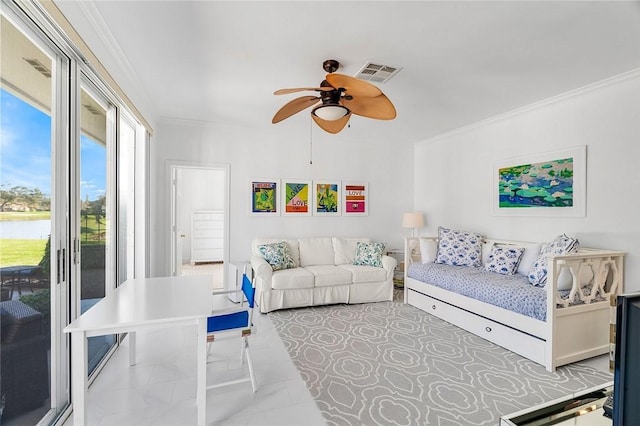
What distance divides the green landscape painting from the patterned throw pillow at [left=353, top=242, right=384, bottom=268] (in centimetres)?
175

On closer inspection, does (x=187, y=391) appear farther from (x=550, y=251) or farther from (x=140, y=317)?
(x=550, y=251)

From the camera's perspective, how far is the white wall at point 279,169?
4.45 metres

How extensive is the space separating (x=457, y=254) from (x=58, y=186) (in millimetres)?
4142

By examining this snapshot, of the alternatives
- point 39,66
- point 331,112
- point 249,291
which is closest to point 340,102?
point 331,112

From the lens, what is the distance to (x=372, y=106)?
2568mm

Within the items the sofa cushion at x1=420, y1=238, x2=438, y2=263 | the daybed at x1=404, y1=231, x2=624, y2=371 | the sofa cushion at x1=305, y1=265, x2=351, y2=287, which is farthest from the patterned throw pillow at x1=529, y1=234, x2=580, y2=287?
the sofa cushion at x1=305, y1=265, x2=351, y2=287

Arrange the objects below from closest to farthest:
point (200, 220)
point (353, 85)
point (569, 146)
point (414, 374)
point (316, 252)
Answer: point (353, 85)
point (414, 374)
point (569, 146)
point (316, 252)
point (200, 220)

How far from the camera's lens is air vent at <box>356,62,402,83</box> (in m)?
2.77

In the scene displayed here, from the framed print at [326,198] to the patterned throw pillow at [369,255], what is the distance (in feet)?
2.71

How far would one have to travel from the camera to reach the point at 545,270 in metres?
3.01

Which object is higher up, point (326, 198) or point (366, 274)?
point (326, 198)

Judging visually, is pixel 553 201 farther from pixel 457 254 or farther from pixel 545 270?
pixel 457 254

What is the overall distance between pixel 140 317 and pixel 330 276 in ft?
9.17

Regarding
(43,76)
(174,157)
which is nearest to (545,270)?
(43,76)
